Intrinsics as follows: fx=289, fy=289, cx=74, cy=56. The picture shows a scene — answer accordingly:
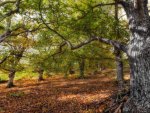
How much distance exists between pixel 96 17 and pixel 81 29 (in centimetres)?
85

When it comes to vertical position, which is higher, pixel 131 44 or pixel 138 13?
pixel 138 13

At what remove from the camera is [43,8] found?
13.2 m

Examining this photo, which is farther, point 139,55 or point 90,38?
point 90,38

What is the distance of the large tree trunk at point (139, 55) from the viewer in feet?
34.1

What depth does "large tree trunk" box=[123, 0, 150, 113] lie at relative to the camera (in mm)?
10391

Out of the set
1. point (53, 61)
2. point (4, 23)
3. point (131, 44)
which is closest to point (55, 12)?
point (53, 61)

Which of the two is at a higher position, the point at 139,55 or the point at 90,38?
the point at 90,38

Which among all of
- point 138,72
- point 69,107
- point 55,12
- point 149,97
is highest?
point 55,12

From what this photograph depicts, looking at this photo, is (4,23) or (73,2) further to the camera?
(4,23)

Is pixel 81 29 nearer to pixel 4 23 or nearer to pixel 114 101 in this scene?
pixel 114 101

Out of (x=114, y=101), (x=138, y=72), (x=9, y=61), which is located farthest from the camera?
(x=9, y=61)

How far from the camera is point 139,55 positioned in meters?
10.4

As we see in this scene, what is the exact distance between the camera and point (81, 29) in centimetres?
1298

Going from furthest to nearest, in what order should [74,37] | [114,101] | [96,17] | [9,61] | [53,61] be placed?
1. [9,61]
2. [53,61]
3. [74,37]
4. [96,17]
5. [114,101]
